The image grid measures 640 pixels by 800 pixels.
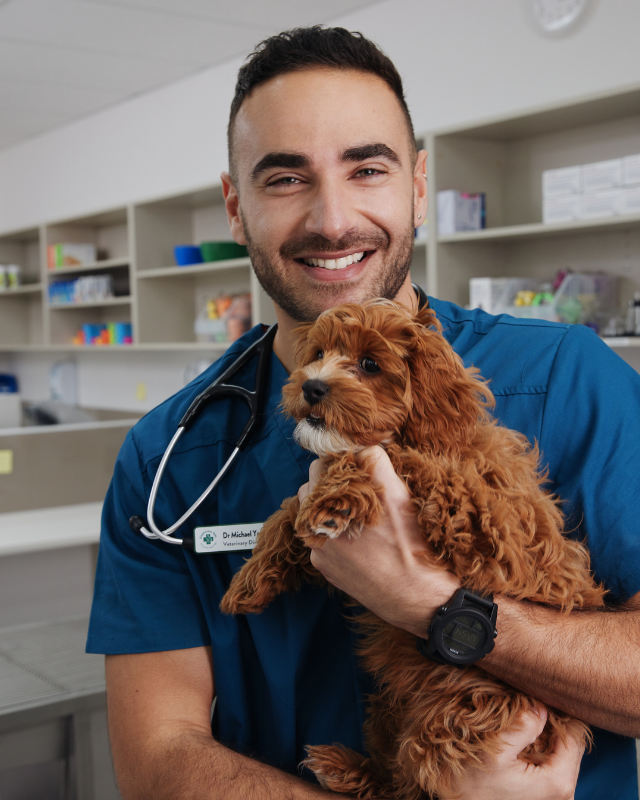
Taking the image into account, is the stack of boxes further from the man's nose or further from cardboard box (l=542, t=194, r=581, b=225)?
the man's nose

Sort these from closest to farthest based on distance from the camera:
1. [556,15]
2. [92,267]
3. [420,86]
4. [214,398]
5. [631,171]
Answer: [214,398] → [631,171] → [556,15] → [420,86] → [92,267]

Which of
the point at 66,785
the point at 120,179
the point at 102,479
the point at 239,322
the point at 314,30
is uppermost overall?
the point at 120,179

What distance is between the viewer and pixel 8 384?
26.0 feet

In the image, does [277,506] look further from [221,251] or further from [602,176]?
[221,251]

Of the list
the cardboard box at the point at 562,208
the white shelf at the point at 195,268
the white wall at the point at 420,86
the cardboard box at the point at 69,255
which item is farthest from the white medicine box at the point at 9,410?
the cardboard box at the point at 562,208

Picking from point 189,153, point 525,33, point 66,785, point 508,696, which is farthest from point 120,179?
point 508,696

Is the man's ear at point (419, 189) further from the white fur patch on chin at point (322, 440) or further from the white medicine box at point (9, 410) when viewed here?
the white medicine box at point (9, 410)

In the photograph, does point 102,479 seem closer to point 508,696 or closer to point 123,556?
point 123,556

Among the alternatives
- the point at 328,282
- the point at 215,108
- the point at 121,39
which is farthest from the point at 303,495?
the point at 215,108

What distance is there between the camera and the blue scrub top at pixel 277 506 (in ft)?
3.54

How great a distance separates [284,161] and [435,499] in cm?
63

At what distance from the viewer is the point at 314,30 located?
1.33 m

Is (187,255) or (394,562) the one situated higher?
(187,255)

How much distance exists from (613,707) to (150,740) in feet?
2.29
